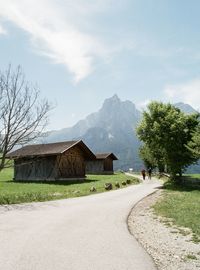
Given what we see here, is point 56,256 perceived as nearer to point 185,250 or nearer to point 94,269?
point 94,269

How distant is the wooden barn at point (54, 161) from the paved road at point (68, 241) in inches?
1163

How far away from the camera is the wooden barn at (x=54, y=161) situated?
4938 cm

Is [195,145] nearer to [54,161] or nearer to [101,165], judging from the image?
[54,161]

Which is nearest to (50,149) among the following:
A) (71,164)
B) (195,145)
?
(71,164)

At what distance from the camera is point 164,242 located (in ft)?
42.2

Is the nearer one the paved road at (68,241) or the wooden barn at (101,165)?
the paved road at (68,241)

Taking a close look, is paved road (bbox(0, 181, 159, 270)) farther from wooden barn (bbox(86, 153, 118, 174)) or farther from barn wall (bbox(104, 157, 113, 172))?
barn wall (bbox(104, 157, 113, 172))

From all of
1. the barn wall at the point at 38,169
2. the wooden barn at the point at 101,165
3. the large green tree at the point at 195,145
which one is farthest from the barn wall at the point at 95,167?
the large green tree at the point at 195,145

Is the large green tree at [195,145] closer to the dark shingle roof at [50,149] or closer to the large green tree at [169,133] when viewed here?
the large green tree at [169,133]

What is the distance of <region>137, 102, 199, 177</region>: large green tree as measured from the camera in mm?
39375

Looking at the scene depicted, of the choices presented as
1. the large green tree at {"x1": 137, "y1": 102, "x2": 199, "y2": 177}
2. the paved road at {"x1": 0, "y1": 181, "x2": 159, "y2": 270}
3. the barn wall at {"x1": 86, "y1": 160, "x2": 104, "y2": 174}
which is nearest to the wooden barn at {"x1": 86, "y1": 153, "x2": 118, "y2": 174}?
the barn wall at {"x1": 86, "y1": 160, "x2": 104, "y2": 174}

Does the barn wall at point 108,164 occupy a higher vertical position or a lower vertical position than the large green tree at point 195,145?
higher

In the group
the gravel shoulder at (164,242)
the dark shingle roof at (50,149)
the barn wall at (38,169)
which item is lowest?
the gravel shoulder at (164,242)

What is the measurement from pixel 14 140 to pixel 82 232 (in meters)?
14.9
